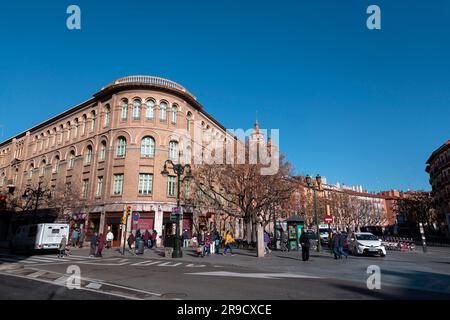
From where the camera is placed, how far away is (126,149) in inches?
1224

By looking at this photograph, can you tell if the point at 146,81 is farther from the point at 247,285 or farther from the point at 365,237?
the point at 247,285

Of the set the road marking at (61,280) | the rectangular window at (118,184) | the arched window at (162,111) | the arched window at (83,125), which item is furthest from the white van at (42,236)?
the arched window at (83,125)

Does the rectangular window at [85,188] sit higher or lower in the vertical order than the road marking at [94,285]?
higher

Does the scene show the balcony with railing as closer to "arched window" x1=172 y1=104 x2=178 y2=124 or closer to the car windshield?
"arched window" x1=172 y1=104 x2=178 y2=124

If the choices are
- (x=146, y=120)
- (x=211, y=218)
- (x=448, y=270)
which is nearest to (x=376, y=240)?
(x=448, y=270)

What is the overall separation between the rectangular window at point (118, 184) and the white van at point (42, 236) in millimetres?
8576

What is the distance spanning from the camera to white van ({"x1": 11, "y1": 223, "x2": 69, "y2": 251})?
21.0m

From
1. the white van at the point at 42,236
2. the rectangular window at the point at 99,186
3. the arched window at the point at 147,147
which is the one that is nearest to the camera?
the white van at the point at 42,236

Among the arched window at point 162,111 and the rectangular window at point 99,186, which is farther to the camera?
the arched window at point 162,111

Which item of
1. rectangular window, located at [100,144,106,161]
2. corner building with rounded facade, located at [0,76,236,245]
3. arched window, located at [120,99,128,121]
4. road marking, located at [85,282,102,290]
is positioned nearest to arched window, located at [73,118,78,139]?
corner building with rounded facade, located at [0,76,236,245]

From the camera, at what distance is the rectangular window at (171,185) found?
103 ft

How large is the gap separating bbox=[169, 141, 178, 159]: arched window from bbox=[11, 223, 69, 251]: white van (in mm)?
13445

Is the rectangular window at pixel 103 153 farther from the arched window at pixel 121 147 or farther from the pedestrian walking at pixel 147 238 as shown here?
the pedestrian walking at pixel 147 238

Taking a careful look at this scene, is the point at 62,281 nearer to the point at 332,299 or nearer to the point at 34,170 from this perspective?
the point at 332,299
